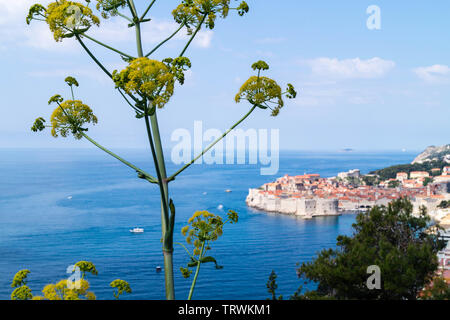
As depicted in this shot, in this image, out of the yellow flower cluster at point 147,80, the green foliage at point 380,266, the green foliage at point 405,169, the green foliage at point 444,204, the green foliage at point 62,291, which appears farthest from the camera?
the green foliage at point 405,169

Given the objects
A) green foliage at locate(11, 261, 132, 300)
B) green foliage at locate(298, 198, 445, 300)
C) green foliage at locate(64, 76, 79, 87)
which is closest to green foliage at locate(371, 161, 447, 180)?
green foliage at locate(298, 198, 445, 300)

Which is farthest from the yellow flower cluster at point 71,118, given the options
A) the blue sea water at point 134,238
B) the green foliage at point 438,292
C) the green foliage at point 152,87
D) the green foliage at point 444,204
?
the green foliage at point 444,204

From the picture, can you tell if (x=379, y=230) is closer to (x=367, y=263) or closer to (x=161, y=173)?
(x=367, y=263)

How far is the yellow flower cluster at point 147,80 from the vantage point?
1.01m

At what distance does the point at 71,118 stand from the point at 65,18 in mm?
308

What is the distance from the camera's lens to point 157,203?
3934 cm

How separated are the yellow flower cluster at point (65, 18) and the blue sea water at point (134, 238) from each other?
56.5 feet

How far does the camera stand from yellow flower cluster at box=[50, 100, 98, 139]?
53.1 inches
